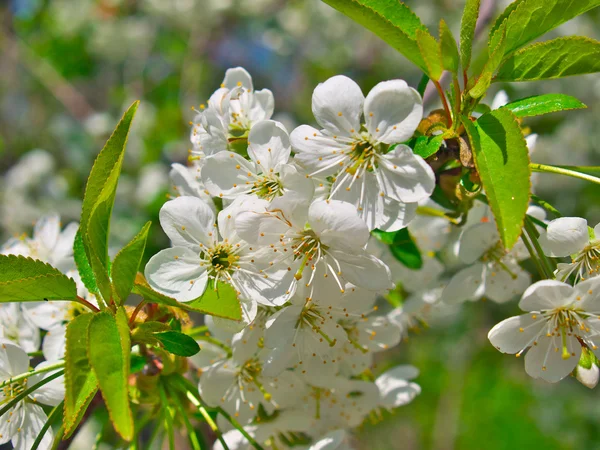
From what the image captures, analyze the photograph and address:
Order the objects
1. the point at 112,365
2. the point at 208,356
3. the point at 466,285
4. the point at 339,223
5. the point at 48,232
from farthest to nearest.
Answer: the point at 48,232 < the point at 466,285 < the point at 208,356 < the point at 339,223 < the point at 112,365

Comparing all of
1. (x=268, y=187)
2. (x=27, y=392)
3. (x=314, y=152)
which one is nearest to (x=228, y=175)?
(x=268, y=187)

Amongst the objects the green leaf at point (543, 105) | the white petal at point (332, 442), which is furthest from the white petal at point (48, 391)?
the green leaf at point (543, 105)

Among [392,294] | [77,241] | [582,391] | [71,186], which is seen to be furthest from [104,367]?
[582,391]

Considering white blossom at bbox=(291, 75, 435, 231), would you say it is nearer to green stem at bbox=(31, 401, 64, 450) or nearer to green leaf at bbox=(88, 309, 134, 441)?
green leaf at bbox=(88, 309, 134, 441)

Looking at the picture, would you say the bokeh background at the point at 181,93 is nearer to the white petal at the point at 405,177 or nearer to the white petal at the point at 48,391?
the white petal at the point at 405,177

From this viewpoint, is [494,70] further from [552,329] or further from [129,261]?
[129,261]

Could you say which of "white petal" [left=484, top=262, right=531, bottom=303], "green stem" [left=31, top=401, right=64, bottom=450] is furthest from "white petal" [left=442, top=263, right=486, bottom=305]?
"green stem" [left=31, top=401, right=64, bottom=450]

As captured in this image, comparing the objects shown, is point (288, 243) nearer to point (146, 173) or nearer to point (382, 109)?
point (382, 109)

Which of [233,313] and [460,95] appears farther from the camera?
[460,95]
